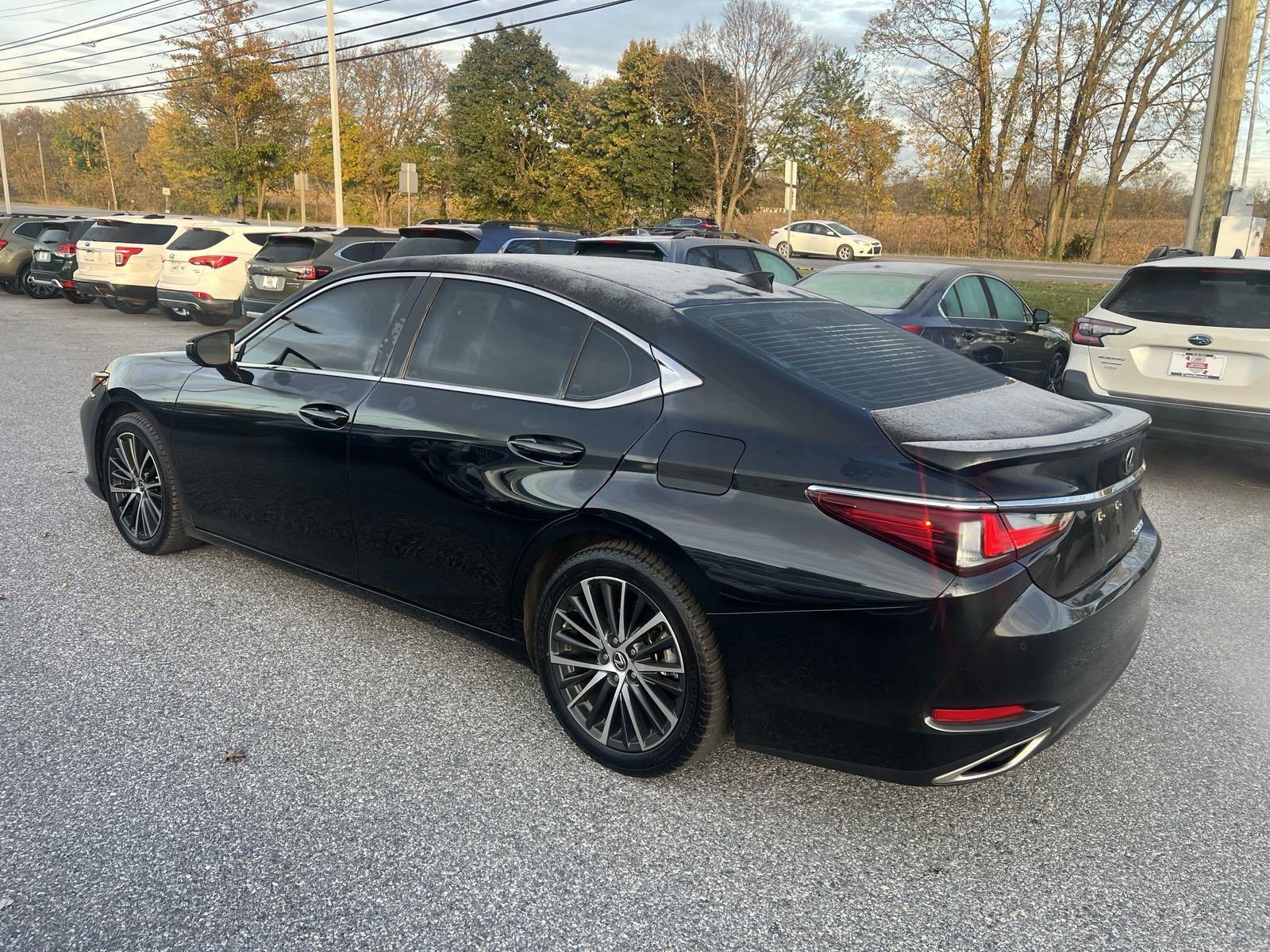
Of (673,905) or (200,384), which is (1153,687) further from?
(200,384)

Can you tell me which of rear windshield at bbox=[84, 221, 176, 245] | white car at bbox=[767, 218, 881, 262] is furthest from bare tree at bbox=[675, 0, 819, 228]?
rear windshield at bbox=[84, 221, 176, 245]

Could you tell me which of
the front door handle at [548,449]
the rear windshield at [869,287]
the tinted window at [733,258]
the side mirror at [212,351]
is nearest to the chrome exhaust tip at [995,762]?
the front door handle at [548,449]

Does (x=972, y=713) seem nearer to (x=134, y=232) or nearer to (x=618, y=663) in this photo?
(x=618, y=663)

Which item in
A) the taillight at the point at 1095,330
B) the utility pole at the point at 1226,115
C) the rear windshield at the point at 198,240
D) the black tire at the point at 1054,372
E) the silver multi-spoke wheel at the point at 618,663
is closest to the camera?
the silver multi-spoke wheel at the point at 618,663

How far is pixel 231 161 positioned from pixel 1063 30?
94.2ft

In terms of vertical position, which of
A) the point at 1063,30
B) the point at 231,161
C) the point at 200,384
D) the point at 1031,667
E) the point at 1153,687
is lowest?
the point at 1153,687

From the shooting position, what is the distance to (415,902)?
7.98ft

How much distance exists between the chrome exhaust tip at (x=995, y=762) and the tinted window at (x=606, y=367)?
1.44 m

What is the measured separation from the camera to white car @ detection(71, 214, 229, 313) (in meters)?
16.0

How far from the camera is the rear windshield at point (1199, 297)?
6.31m

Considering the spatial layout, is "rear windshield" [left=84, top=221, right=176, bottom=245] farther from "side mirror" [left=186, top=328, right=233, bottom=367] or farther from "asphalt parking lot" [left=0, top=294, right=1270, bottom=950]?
"asphalt parking lot" [left=0, top=294, right=1270, bottom=950]

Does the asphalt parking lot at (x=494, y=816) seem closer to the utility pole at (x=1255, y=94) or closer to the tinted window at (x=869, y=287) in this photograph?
the tinted window at (x=869, y=287)

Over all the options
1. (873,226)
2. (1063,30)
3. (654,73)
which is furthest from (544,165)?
(1063,30)

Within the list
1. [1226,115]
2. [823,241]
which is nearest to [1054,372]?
[1226,115]
